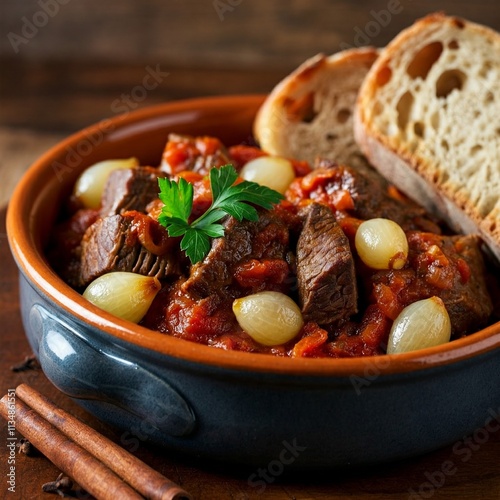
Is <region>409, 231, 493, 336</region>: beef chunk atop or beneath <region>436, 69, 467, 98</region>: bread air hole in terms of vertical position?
beneath

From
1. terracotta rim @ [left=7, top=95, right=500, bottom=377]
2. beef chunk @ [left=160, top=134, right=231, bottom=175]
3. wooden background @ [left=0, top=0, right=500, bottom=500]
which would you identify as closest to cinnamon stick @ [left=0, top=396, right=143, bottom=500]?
terracotta rim @ [left=7, top=95, right=500, bottom=377]

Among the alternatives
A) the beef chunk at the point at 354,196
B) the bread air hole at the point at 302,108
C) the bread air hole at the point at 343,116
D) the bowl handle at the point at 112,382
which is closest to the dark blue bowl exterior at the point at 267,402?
the bowl handle at the point at 112,382

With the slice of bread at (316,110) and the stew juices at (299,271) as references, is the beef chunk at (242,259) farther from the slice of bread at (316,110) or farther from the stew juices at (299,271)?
the slice of bread at (316,110)

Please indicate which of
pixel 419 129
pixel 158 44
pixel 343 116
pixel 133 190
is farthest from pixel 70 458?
pixel 158 44

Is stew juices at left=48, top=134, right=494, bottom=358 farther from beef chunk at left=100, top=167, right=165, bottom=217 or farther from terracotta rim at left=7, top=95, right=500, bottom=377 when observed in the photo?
terracotta rim at left=7, top=95, right=500, bottom=377

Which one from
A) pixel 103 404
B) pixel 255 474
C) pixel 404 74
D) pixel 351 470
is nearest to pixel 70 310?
pixel 103 404

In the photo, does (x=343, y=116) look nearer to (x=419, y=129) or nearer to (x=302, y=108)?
(x=302, y=108)
